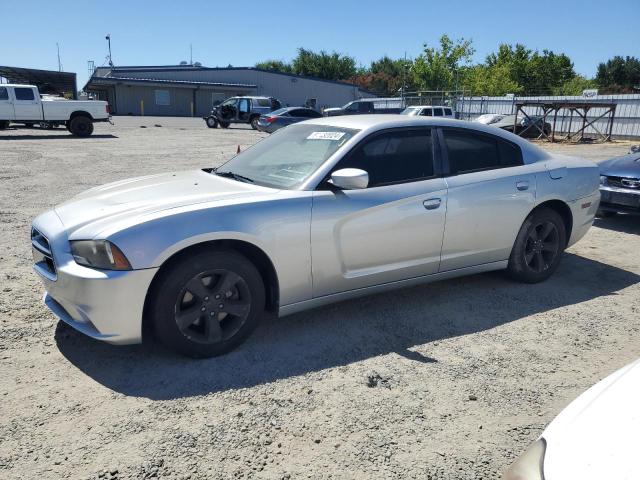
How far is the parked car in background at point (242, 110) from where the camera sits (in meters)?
29.2

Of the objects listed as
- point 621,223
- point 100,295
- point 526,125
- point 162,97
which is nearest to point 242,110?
point 526,125

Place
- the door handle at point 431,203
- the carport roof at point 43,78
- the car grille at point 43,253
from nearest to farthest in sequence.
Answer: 1. the car grille at point 43,253
2. the door handle at point 431,203
3. the carport roof at point 43,78

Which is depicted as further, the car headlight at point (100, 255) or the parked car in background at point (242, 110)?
the parked car in background at point (242, 110)

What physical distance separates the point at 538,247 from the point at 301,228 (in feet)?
8.28

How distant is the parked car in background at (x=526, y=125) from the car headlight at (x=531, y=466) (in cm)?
2674

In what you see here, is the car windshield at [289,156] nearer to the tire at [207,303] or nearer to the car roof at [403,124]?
the car roof at [403,124]

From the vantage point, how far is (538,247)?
479 cm

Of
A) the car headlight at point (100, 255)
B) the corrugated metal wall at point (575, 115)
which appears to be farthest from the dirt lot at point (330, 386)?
the corrugated metal wall at point (575, 115)

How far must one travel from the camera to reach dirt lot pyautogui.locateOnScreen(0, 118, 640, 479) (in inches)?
97.2

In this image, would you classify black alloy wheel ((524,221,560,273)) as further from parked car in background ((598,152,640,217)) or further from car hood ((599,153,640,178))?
car hood ((599,153,640,178))

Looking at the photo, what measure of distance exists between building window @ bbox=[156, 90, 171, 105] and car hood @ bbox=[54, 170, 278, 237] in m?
45.0

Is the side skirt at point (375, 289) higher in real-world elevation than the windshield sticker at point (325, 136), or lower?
lower

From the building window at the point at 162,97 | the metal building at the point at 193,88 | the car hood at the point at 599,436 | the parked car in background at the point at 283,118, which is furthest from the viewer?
the building window at the point at 162,97

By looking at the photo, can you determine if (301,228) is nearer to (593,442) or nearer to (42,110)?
(593,442)
